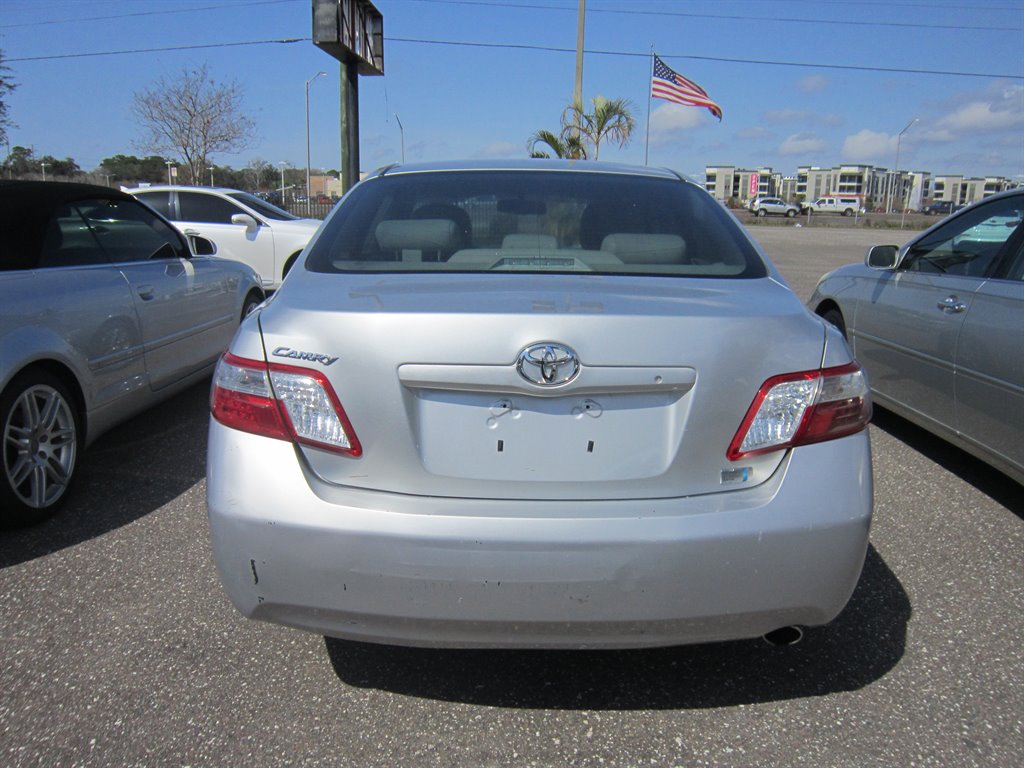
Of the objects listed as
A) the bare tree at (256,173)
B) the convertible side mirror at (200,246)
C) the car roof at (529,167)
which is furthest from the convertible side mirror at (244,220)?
the bare tree at (256,173)

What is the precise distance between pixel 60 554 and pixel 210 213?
857cm

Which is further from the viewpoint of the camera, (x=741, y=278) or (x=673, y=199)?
(x=673, y=199)

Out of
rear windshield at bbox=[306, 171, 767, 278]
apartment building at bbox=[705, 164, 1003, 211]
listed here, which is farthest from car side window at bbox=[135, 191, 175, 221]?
apartment building at bbox=[705, 164, 1003, 211]

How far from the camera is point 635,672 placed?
100 inches

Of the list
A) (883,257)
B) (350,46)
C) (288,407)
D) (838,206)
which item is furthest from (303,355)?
(838,206)

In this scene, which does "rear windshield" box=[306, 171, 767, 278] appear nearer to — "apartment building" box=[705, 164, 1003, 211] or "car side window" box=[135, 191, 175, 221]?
"car side window" box=[135, 191, 175, 221]

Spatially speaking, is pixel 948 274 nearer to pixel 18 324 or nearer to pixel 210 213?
pixel 18 324

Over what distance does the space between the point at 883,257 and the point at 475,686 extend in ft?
12.2

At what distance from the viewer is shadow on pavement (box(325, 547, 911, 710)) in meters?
2.43

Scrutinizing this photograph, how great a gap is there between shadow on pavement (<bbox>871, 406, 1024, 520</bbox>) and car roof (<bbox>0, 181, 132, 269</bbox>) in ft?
15.7

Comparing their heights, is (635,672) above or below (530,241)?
below

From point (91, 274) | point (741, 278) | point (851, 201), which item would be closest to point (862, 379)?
point (741, 278)

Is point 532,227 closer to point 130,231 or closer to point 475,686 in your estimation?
point 475,686

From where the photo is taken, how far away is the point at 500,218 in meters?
2.90
